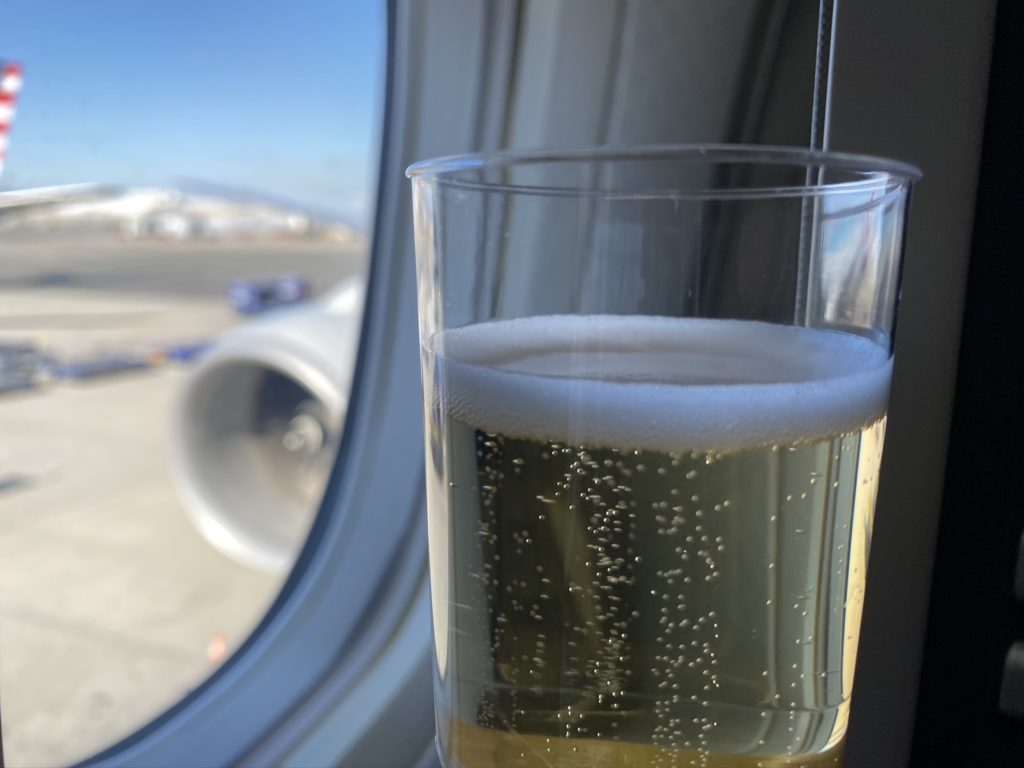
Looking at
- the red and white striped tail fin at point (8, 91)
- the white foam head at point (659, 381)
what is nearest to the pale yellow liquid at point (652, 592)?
the white foam head at point (659, 381)

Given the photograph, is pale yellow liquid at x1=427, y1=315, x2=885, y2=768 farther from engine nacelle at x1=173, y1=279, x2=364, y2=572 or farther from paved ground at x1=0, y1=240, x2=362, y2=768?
engine nacelle at x1=173, y1=279, x2=364, y2=572

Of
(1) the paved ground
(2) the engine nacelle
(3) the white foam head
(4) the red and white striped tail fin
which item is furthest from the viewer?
(2) the engine nacelle

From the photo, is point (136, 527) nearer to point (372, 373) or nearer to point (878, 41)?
point (372, 373)

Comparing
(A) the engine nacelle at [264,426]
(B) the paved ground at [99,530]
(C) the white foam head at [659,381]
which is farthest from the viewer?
(A) the engine nacelle at [264,426]

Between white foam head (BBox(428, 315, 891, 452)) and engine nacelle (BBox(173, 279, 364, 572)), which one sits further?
engine nacelle (BBox(173, 279, 364, 572))

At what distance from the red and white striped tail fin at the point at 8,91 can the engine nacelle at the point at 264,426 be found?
3.27 feet

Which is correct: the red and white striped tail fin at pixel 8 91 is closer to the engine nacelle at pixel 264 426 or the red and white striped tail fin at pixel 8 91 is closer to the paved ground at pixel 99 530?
the paved ground at pixel 99 530

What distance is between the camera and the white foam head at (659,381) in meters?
0.36

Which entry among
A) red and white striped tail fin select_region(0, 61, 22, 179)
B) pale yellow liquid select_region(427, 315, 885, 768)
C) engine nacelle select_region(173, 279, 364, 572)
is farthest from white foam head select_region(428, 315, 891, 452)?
engine nacelle select_region(173, 279, 364, 572)

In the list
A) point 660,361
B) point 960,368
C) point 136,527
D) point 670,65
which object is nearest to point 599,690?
point 660,361

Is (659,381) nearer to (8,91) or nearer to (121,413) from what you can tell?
(8,91)

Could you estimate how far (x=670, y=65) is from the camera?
0.64 m

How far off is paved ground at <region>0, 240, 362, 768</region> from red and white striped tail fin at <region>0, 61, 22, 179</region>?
7.4 inches

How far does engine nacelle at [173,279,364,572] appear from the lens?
66.1 inches
